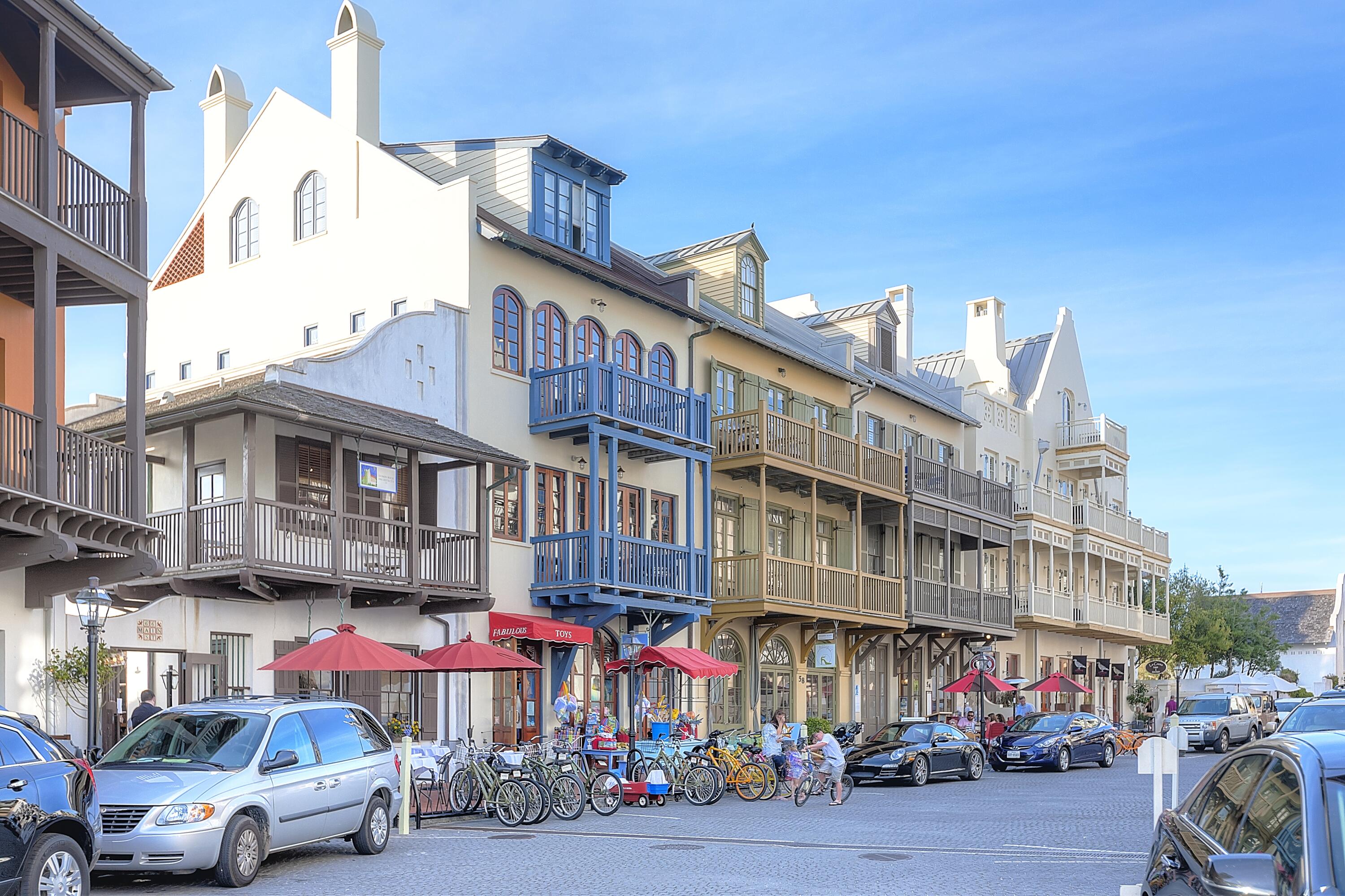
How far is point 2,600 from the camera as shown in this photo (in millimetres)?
18312

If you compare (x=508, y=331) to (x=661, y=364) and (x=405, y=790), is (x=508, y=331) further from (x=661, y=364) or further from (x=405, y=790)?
(x=405, y=790)

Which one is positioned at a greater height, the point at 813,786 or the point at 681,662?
the point at 681,662

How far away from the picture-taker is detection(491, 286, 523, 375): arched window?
89.4 ft

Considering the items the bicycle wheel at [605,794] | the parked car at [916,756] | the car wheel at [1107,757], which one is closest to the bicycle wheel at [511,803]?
the bicycle wheel at [605,794]

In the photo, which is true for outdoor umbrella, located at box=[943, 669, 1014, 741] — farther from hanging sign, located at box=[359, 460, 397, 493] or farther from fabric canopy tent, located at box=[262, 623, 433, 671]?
fabric canopy tent, located at box=[262, 623, 433, 671]

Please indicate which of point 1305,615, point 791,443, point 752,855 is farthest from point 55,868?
point 1305,615

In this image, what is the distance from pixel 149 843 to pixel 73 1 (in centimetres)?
995

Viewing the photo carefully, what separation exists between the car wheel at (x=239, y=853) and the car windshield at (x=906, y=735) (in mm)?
17630

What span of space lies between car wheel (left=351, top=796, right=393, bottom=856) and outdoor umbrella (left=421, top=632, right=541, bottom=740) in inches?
212

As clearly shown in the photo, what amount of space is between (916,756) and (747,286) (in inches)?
493

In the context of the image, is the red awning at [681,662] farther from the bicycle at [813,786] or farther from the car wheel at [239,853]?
the car wheel at [239,853]

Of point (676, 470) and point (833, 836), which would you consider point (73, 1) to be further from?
point (676, 470)

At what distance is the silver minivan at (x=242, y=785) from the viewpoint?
12.6 metres

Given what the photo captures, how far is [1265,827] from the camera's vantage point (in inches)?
234
